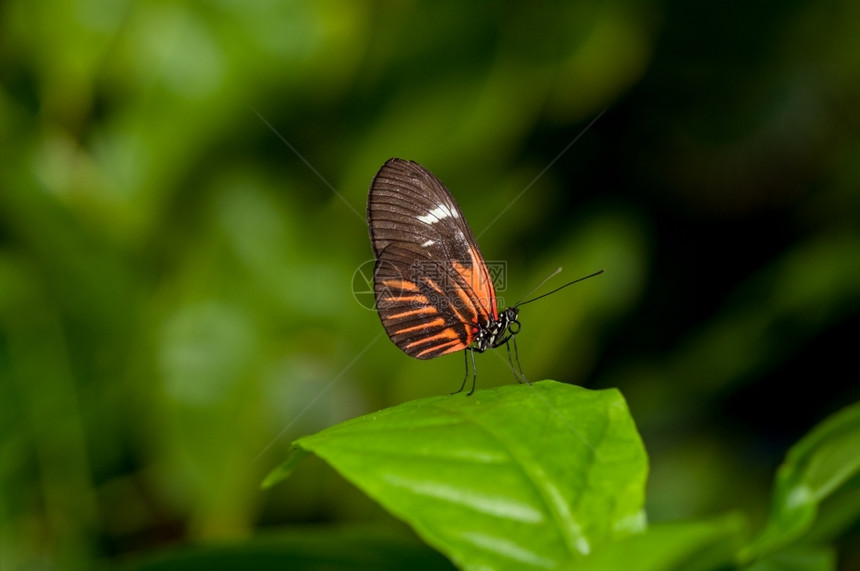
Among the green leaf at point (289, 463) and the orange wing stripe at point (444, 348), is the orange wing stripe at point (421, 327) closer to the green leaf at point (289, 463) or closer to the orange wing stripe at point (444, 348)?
the orange wing stripe at point (444, 348)

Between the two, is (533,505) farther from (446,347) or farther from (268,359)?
(268,359)

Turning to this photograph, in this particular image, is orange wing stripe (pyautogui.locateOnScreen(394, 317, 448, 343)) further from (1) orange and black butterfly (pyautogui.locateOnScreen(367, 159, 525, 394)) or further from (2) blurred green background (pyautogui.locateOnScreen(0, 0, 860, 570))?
(2) blurred green background (pyautogui.locateOnScreen(0, 0, 860, 570))

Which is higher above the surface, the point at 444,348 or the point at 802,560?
the point at 444,348

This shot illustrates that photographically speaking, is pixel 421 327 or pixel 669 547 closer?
pixel 669 547

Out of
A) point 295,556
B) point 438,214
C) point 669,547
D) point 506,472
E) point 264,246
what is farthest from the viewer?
point 264,246

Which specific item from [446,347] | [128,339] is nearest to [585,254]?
[446,347]

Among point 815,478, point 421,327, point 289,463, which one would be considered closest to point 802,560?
point 815,478

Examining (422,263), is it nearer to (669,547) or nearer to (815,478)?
(815,478)

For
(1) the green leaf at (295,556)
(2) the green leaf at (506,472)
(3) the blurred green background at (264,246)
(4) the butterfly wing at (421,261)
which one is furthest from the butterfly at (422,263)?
(3) the blurred green background at (264,246)
